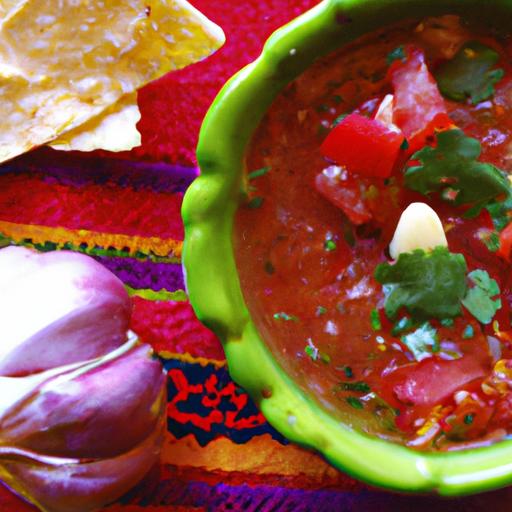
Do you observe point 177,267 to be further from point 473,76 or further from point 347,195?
point 473,76

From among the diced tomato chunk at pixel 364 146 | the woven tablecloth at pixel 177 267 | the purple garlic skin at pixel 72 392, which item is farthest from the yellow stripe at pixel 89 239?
the diced tomato chunk at pixel 364 146

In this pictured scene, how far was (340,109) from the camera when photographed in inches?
41.2

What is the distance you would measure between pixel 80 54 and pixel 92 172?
7.4 inches

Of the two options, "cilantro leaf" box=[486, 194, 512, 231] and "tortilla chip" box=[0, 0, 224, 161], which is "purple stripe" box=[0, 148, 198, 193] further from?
"cilantro leaf" box=[486, 194, 512, 231]

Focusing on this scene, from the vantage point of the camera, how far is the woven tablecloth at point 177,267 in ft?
3.90

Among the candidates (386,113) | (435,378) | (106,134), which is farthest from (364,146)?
(106,134)

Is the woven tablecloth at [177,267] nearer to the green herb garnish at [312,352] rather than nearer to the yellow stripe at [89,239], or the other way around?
the yellow stripe at [89,239]

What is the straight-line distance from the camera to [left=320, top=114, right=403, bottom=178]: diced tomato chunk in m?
0.98

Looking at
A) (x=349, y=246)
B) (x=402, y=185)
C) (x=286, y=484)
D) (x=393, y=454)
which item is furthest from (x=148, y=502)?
(x=402, y=185)

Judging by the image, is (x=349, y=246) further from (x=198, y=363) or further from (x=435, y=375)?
(x=198, y=363)

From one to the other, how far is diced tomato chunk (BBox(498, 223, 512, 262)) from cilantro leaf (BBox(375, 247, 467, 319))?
63 millimetres

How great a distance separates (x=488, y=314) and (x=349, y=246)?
20 cm

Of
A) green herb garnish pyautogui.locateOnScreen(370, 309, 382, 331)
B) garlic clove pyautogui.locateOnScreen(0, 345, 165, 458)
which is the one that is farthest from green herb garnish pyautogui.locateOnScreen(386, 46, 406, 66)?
garlic clove pyautogui.locateOnScreen(0, 345, 165, 458)

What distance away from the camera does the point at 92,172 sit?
1.25m
